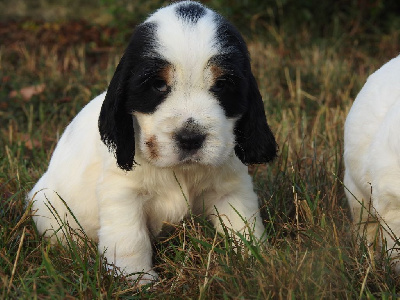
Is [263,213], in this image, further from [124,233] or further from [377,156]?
[124,233]

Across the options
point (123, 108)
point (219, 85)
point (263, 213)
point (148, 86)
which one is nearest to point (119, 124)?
point (123, 108)

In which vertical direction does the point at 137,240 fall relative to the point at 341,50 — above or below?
below

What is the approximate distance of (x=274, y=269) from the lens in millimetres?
3379

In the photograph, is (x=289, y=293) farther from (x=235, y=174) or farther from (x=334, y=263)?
(x=235, y=174)

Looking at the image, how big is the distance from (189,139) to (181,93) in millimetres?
257

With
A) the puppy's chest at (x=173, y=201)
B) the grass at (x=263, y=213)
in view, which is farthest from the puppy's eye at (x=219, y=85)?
the grass at (x=263, y=213)

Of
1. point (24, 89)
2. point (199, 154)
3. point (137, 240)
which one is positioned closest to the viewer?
point (199, 154)

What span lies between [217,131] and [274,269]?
0.75m

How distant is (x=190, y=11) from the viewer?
3.79m

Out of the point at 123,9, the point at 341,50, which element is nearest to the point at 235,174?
the point at 341,50

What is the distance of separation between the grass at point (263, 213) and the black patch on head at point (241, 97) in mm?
414

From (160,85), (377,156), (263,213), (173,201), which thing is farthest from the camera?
(263,213)

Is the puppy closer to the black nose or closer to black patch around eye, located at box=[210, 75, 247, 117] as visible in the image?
black patch around eye, located at box=[210, 75, 247, 117]

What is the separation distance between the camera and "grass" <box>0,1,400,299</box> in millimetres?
3457
